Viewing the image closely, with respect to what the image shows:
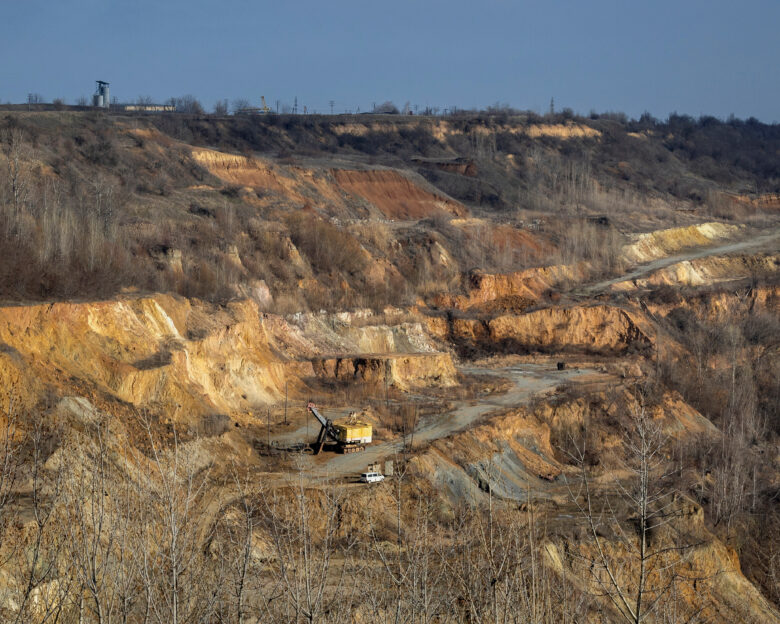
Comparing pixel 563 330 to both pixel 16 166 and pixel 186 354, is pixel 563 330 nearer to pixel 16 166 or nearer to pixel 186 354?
pixel 16 166

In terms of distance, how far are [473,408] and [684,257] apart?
54.7 metres

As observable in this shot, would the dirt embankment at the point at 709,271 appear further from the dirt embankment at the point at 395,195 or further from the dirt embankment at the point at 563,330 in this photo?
the dirt embankment at the point at 395,195

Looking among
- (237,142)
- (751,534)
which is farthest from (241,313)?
(237,142)

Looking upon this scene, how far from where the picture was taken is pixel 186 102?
160m

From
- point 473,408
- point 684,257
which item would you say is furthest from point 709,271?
point 473,408

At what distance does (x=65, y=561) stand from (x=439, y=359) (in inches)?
1395

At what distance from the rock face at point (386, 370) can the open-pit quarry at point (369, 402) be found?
0.16 metres

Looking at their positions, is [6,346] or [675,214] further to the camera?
[675,214]

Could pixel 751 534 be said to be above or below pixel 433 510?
below

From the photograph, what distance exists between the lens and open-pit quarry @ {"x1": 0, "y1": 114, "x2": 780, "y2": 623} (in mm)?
18000

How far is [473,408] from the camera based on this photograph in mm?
47750

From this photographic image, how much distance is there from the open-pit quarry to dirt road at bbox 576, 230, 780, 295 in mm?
516

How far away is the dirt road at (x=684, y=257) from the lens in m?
81.4

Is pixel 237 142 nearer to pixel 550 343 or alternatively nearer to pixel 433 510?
pixel 550 343
